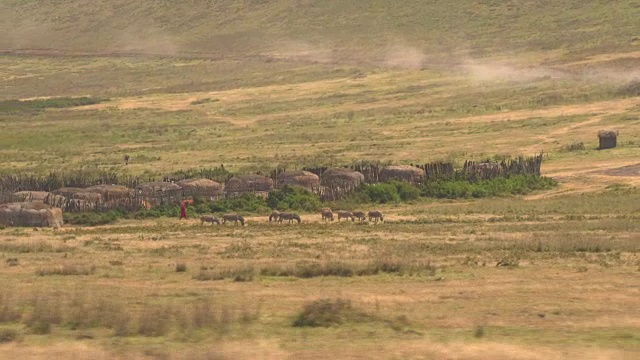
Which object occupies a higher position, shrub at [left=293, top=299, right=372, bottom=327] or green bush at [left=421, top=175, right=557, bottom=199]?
green bush at [left=421, top=175, right=557, bottom=199]

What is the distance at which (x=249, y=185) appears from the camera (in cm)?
4347

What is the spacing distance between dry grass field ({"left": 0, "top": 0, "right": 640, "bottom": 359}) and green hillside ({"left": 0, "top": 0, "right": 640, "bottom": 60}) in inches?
17.0

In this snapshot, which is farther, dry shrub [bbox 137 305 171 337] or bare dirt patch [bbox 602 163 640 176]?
bare dirt patch [bbox 602 163 640 176]

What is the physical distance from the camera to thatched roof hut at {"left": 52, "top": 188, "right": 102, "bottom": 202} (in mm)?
39812

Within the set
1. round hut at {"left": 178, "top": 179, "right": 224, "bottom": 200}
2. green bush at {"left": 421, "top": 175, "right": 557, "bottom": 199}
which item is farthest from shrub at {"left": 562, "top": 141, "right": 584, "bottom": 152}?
round hut at {"left": 178, "top": 179, "right": 224, "bottom": 200}

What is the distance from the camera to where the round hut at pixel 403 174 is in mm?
45500

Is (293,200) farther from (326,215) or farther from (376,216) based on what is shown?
(376,216)

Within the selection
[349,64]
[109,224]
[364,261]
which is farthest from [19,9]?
[364,261]

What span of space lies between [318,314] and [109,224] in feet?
70.7

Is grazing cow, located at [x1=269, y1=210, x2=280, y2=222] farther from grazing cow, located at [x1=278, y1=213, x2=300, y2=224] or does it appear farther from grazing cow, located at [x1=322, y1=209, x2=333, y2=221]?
grazing cow, located at [x1=322, y1=209, x2=333, y2=221]

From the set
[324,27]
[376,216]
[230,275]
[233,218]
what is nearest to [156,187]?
[233,218]

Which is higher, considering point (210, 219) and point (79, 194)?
point (79, 194)

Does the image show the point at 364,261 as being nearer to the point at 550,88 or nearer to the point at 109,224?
the point at 109,224

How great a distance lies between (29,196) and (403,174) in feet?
47.6
